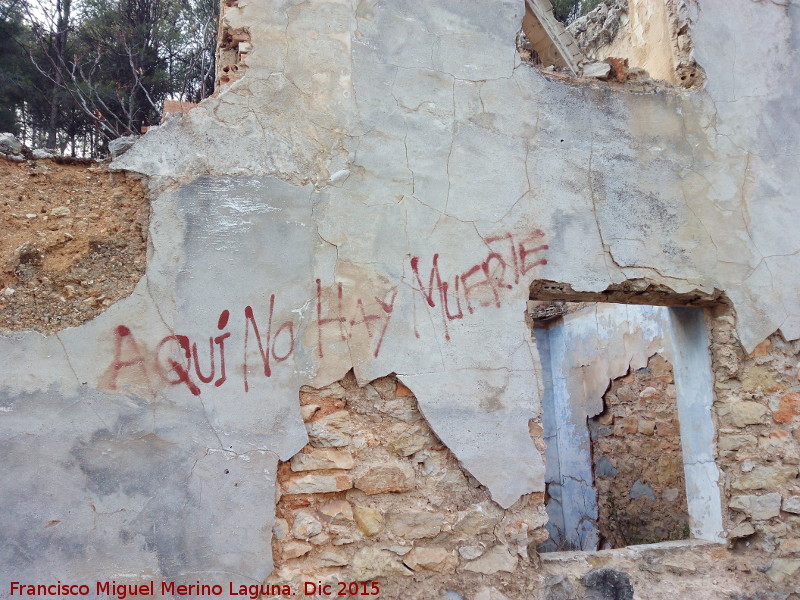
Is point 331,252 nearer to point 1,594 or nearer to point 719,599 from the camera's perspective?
point 1,594

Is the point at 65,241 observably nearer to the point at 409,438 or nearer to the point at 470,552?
the point at 409,438

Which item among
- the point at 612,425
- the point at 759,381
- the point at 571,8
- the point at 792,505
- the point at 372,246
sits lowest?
the point at 792,505

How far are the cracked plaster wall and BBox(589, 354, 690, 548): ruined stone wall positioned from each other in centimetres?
219

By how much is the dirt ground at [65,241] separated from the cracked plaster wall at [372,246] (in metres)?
0.09

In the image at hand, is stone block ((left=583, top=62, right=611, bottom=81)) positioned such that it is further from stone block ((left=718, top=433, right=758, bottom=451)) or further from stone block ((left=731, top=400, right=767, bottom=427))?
stone block ((left=718, top=433, right=758, bottom=451))

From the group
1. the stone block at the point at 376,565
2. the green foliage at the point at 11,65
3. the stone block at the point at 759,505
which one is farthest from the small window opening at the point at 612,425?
the green foliage at the point at 11,65

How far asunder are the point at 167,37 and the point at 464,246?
8618 mm

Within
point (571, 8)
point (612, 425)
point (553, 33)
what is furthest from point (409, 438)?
point (571, 8)

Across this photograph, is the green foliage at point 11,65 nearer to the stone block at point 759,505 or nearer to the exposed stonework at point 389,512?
the exposed stonework at point 389,512

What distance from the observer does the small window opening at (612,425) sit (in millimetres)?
5357

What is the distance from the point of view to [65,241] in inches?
108

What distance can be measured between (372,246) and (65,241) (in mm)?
1341

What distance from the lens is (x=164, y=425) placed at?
2.61 meters

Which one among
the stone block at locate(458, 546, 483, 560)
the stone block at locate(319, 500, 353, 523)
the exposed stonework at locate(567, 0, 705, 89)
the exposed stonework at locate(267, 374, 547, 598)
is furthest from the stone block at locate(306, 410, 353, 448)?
the exposed stonework at locate(567, 0, 705, 89)
